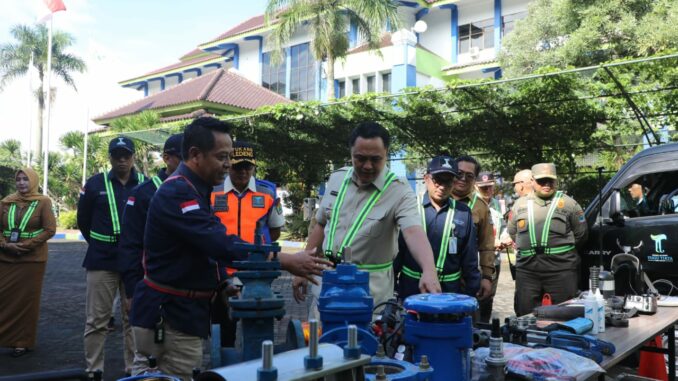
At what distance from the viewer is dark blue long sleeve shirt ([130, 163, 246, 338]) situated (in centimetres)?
230

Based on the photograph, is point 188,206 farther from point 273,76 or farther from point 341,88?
point 273,76

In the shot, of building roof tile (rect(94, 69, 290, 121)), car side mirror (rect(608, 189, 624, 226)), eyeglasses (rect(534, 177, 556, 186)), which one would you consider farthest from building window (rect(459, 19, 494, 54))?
eyeglasses (rect(534, 177, 556, 186))

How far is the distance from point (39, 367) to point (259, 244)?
4345 mm

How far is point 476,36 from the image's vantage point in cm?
2631

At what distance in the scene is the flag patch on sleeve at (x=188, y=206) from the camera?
7.60ft

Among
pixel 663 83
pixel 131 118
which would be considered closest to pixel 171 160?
pixel 663 83

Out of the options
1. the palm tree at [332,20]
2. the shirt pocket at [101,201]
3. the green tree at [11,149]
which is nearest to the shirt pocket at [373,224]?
the shirt pocket at [101,201]

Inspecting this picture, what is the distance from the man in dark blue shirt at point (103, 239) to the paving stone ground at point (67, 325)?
0.53 m

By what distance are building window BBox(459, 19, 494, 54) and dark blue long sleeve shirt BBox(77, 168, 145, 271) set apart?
78.1ft

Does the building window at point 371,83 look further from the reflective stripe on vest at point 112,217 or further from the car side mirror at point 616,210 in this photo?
the reflective stripe on vest at point 112,217

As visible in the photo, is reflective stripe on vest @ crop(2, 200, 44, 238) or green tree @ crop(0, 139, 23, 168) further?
green tree @ crop(0, 139, 23, 168)

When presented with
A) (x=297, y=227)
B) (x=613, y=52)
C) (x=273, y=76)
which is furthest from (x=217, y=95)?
(x=613, y=52)

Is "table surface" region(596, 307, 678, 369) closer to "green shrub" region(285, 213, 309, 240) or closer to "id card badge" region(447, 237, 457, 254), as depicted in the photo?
"id card badge" region(447, 237, 457, 254)

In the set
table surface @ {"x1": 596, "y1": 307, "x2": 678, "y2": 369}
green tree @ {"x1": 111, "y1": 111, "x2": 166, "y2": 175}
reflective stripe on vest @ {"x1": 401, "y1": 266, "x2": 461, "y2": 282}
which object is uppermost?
green tree @ {"x1": 111, "y1": 111, "x2": 166, "y2": 175}
